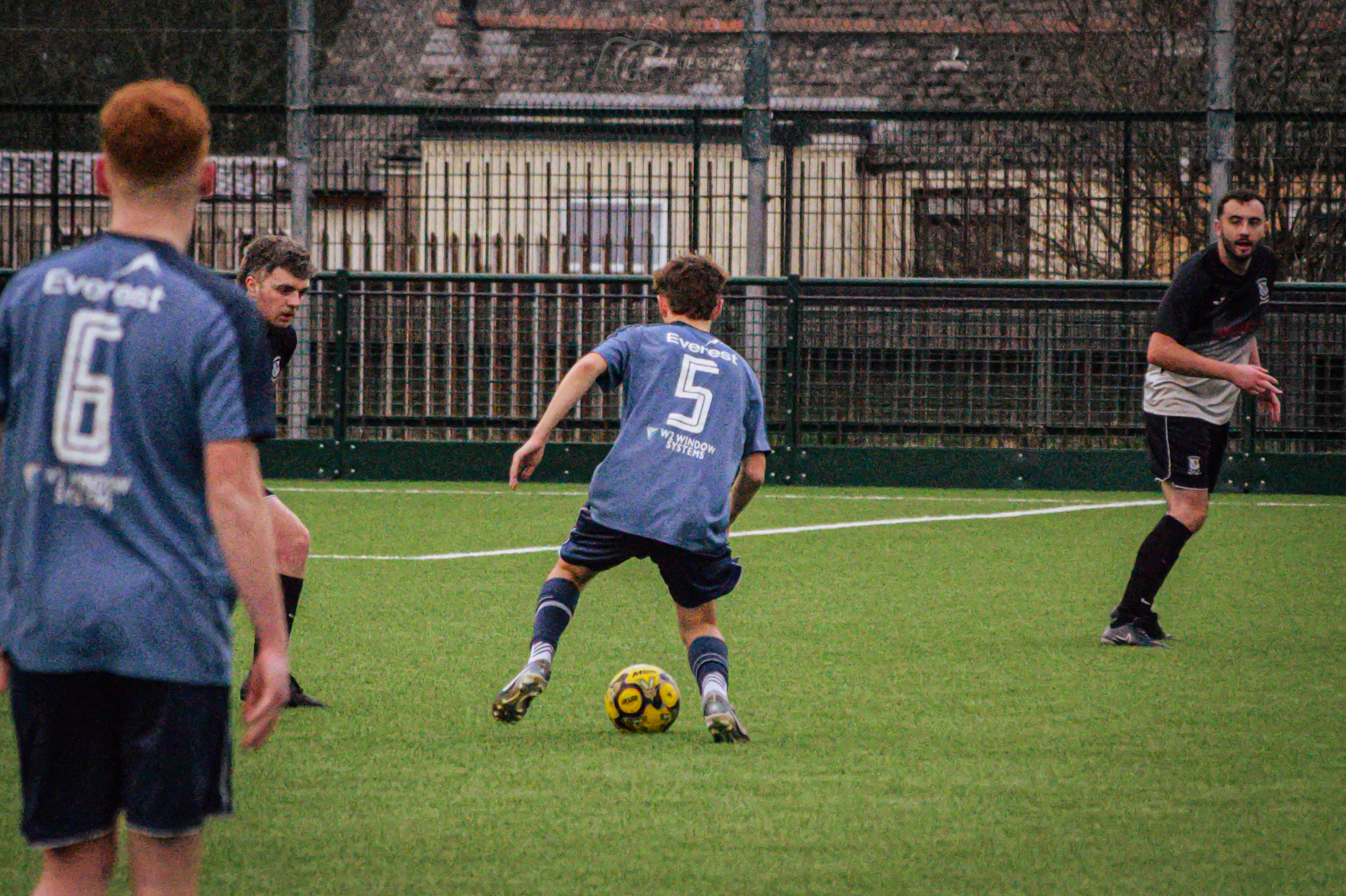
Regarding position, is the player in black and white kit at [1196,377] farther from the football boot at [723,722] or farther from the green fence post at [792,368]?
the green fence post at [792,368]

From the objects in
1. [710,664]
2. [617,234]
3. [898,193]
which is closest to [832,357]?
[898,193]

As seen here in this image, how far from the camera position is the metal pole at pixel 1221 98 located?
14.8m

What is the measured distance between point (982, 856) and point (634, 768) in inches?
51.0

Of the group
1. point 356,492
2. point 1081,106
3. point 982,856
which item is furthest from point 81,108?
point 982,856

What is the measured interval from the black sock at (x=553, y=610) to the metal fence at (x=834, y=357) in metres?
8.28

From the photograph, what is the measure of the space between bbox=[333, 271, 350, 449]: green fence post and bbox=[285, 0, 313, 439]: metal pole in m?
0.24

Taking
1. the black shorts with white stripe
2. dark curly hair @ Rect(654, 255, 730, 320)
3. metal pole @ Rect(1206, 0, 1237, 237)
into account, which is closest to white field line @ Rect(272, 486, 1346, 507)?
metal pole @ Rect(1206, 0, 1237, 237)

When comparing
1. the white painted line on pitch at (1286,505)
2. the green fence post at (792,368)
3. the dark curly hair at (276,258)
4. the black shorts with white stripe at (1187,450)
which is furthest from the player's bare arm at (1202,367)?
the green fence post at (792,368)

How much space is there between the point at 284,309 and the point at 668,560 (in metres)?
1.58

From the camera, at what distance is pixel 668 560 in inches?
236

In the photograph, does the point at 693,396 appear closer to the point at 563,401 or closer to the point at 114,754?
the point at 563,401

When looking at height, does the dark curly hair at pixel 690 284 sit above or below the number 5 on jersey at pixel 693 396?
above

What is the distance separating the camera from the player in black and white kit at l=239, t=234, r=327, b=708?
20.6 feet

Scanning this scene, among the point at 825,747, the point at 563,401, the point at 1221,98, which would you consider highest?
the point at 1221,98
